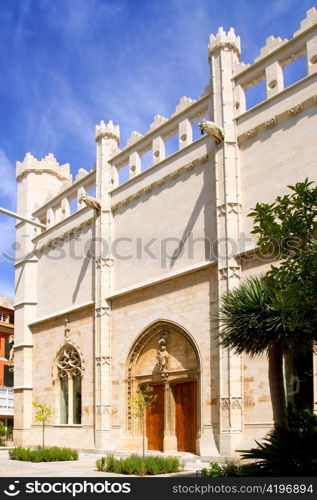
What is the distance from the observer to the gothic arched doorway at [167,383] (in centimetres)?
2338

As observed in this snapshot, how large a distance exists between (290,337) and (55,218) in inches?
874

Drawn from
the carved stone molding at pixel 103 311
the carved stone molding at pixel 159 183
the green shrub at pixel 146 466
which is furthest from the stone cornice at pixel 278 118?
the green shrub at pixel 146 466

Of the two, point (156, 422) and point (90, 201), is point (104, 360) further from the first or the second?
point (90, 201)

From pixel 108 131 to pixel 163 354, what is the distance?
11.5 meters

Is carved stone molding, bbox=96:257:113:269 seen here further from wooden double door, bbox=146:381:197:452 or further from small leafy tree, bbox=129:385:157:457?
wooden double door, bbox=146:381:197:452

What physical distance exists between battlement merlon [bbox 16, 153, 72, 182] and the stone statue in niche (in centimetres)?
1574

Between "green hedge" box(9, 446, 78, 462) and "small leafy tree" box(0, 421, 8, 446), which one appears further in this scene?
"small leafy tree" box(0, 421, 8, 446)

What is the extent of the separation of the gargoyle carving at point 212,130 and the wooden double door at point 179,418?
903 cm

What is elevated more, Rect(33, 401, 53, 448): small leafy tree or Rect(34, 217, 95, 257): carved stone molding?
Rect(34, 217, 95, 257): carved stone molding

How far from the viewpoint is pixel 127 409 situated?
84.6 feet

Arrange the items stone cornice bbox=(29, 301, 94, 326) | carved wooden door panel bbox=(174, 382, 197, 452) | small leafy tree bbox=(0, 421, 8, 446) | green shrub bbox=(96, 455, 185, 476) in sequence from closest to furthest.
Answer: green shrub bbox=(96, 455, 185, 476), carved wooden door panel bbox=(174, 382, 197, 452), stone cornice bbox=(29, 301, 94, 326), small leafy tree bbox=(0, 421, 8, 446)

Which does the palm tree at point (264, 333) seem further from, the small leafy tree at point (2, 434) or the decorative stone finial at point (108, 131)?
the small leafy tree at point (2, 434)

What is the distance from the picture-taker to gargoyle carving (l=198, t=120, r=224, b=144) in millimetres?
22172

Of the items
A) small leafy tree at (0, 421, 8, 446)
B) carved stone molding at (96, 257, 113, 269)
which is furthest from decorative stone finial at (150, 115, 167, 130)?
small leafy tree at (0, 421, 8, 446)
